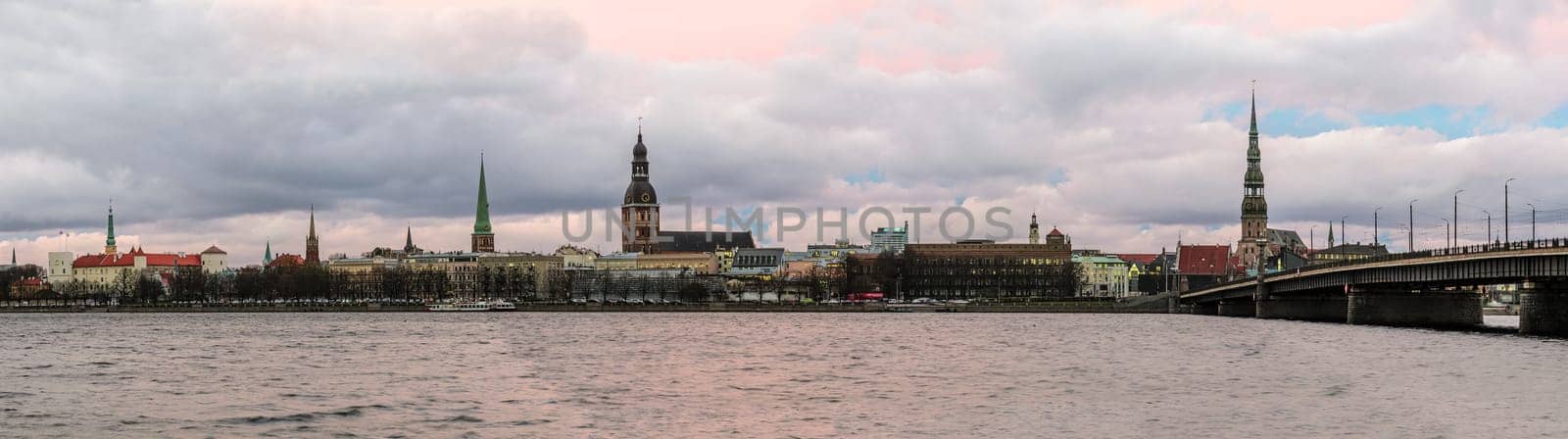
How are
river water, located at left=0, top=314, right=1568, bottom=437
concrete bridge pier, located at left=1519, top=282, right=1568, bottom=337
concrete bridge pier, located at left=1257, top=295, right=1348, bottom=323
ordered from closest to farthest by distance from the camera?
river water, located at left=0, top=314, right=1568, bottom=437, concrete bridge pier, located at left=1519, top=282, right=1568, bottom=337, concrete bridge pier, located at left=1257, top=295, right=1348, bottom=323

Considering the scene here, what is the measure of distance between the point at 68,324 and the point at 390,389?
92.1 m

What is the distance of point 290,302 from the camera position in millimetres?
198250

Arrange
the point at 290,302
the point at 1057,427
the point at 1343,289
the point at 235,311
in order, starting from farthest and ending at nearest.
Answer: the point at 290,302, the point at 235,311, the point at 1343,289, the point at 1057,427

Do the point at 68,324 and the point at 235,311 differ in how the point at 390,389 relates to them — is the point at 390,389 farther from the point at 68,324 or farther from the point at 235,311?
the point at 235,311

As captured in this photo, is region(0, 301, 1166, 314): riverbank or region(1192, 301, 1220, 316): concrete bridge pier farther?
region(0, 301, 1166, 314): riverbank

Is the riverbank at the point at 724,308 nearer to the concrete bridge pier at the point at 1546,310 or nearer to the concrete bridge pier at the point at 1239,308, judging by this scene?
the concrete bridge pier at the point at 1239,308

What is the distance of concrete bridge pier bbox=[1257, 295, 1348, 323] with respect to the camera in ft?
422

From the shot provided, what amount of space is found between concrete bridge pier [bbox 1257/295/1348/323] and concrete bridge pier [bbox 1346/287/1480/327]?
9.75m

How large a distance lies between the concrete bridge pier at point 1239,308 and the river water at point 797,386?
55233mm

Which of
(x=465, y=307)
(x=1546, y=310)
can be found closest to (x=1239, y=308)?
(x=1546, y=310)

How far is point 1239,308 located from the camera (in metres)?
150

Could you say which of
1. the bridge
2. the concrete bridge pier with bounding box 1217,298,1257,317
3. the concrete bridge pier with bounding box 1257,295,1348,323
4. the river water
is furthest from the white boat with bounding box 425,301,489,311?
the concrete bridge pier with bounding box 1257,295,1348,323

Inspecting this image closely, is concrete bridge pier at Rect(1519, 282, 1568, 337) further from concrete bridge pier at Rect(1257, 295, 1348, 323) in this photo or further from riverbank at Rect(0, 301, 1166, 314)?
riverbank at Rect(0, 301, 1166, 314)

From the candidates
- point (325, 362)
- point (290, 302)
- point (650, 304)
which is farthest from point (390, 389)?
point (290, 302)
